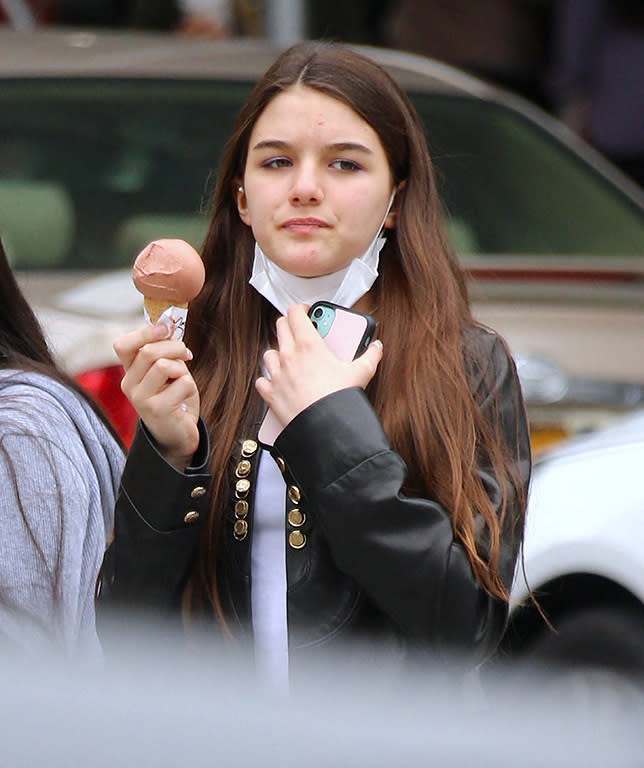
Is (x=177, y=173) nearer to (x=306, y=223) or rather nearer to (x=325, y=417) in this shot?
(x=306, y=223)

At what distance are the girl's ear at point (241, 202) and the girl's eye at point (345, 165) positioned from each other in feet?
0.54

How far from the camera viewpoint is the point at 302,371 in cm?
235

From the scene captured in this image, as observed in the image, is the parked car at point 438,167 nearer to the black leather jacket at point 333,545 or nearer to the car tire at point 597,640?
the car tire at point 597,640

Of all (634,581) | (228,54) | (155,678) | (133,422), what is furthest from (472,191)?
(155,678)

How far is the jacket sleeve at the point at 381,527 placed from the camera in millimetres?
2271

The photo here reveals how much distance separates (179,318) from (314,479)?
28 centimetres

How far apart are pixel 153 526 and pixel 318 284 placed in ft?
1.41

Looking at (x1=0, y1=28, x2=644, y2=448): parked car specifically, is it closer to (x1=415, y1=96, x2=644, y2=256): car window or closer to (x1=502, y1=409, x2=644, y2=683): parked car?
(x1=415, y1=96, x2=644, y2=256): car window

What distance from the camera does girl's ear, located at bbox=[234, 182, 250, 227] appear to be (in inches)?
101

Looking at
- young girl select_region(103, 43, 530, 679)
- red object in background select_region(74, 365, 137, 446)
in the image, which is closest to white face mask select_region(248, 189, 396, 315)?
young girl select_region(103, 43, 530, 679)

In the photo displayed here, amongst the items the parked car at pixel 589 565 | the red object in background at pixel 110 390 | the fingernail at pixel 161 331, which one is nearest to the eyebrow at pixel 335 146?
the fingernail at pixel 161 331

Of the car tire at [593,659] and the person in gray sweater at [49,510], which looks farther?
the car tire at [593,659]

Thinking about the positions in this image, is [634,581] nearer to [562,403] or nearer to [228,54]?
[562,403]

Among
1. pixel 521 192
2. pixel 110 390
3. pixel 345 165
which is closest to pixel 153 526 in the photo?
pixel 345 165
